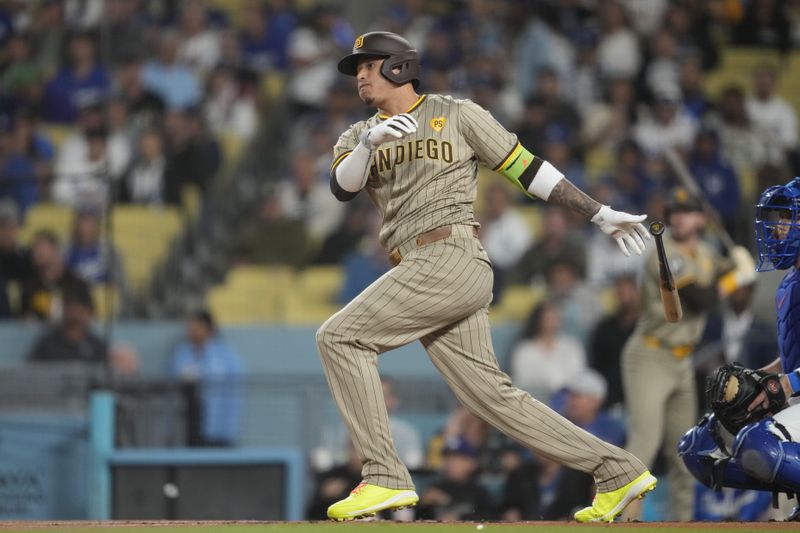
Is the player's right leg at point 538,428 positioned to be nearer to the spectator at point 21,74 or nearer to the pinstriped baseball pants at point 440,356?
the pinstriped baseball pants at point 440,356

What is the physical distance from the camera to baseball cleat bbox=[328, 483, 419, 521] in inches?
212

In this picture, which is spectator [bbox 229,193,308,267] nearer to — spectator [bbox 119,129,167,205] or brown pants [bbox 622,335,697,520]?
spectator [bbox 119,129,167,205]

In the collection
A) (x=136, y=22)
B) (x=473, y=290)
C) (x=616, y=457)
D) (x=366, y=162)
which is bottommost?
(x=616, y=457)

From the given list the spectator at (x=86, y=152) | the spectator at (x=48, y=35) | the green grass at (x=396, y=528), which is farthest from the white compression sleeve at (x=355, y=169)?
the spectator at (x=48, y=35)

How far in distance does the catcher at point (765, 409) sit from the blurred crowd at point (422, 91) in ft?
11.7

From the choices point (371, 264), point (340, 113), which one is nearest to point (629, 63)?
point (340, 113)

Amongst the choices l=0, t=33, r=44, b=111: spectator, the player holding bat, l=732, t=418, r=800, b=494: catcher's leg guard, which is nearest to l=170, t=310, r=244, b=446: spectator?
the player holding bat

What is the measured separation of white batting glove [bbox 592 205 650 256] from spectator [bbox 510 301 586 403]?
4675mm

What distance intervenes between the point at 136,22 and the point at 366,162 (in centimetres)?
856

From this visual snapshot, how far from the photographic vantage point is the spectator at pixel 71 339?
9844mm

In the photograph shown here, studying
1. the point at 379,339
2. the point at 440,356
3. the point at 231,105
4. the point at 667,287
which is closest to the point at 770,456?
the point at 667,287

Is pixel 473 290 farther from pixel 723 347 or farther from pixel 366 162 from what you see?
pixel 723 347

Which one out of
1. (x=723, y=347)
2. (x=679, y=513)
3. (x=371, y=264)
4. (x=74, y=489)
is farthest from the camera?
(x=371, y=264)

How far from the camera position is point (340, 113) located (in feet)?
41.9
